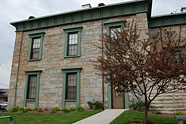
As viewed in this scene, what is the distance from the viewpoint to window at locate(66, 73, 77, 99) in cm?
1434

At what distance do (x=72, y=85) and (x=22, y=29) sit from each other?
7.93m

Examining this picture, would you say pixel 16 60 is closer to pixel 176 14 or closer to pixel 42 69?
pixel 42 69

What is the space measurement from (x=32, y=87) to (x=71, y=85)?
384cm

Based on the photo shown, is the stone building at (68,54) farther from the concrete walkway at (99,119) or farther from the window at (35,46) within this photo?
the concrete walkway at (99,119)

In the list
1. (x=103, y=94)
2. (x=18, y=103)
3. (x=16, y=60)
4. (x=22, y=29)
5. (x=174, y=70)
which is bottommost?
(x=18, y=103)

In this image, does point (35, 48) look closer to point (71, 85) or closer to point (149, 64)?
point (71, 85)

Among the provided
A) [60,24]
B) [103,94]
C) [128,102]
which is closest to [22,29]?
[60,24]

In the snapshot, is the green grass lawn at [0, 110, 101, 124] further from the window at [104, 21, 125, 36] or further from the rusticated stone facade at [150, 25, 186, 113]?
the window at [104, 21, 125, 36]

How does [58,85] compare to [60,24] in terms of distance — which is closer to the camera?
[58,85]

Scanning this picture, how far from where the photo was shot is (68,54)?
50.4 ft

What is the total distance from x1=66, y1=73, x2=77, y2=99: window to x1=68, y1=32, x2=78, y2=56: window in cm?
189

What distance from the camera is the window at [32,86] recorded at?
50.3ft

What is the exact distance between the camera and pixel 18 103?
15680 mm

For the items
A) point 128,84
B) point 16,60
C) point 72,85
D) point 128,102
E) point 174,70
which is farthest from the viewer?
point 16,60
